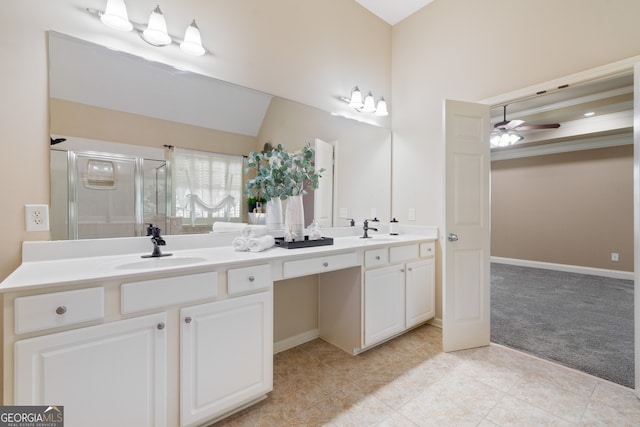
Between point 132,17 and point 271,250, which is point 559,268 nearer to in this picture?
point 271,250

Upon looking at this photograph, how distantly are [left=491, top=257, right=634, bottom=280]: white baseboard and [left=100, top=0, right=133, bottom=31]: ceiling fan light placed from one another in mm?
6985

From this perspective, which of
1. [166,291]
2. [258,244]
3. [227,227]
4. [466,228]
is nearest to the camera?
[166,291]

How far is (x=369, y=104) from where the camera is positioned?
2828 mm

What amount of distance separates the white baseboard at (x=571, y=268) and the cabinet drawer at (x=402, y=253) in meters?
4.57

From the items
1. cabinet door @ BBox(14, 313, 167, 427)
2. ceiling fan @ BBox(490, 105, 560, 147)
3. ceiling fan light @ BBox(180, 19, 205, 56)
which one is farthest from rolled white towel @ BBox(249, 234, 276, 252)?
ceiling fan @ BBox(490, 105, 560, 147)

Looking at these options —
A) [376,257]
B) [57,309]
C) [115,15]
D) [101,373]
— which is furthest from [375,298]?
[115,15]

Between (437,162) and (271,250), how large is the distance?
6.32ft

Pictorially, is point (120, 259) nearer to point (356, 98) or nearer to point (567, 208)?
point (356, 98)

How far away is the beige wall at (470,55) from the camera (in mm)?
1898

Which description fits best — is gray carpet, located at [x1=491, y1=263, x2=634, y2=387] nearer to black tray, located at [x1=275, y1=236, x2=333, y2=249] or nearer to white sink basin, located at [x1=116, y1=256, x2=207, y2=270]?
black tray, located at [x1=275, y1=236, x2=333, y2=249]

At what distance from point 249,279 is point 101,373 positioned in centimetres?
68

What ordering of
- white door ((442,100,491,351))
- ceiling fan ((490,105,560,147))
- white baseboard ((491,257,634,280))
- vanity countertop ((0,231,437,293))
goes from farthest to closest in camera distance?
white baseboard ((491,257,634,280)) → ceiling fan ((490,105,560,147)) → white door ((442,100,491,351)) → vanity countertop ((0,231,437,293))

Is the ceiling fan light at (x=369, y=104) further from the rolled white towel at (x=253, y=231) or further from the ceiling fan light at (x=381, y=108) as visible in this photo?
the rolled white towel at (x=253, y=231)

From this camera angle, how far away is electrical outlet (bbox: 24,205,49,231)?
4.46 feet
